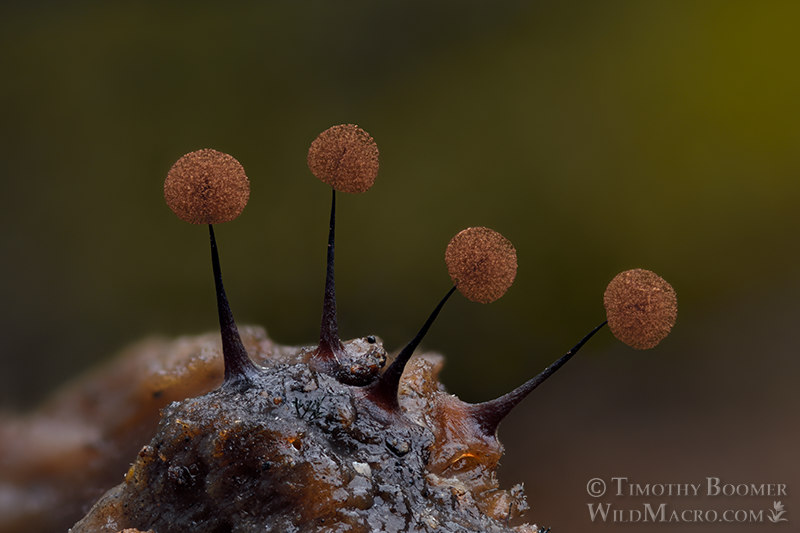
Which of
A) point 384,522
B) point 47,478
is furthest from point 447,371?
point 47,478

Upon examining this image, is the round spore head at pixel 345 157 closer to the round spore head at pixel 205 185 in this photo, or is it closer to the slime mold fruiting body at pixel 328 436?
the slime mold fruiting body at pixel 328 436

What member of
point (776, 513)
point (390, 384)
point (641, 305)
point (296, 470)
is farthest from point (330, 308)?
point (776, 513)

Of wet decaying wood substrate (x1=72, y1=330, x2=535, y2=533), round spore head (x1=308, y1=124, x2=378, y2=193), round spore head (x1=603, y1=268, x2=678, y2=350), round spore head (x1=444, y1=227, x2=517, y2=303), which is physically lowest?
wet decaying wood substrate (x1=72, y1=330, x2=535, y2=533)

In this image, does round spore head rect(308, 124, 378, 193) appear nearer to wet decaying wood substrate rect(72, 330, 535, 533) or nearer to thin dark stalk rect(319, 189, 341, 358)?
thin dark stalk rect(319, 189, 341, 358)

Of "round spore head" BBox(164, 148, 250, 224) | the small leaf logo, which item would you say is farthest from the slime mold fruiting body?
the small leaf logo

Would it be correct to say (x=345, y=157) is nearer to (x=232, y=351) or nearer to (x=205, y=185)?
(x=205, y=185)

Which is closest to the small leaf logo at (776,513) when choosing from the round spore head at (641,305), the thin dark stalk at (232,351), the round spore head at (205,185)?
the round spore head at (641,305)
